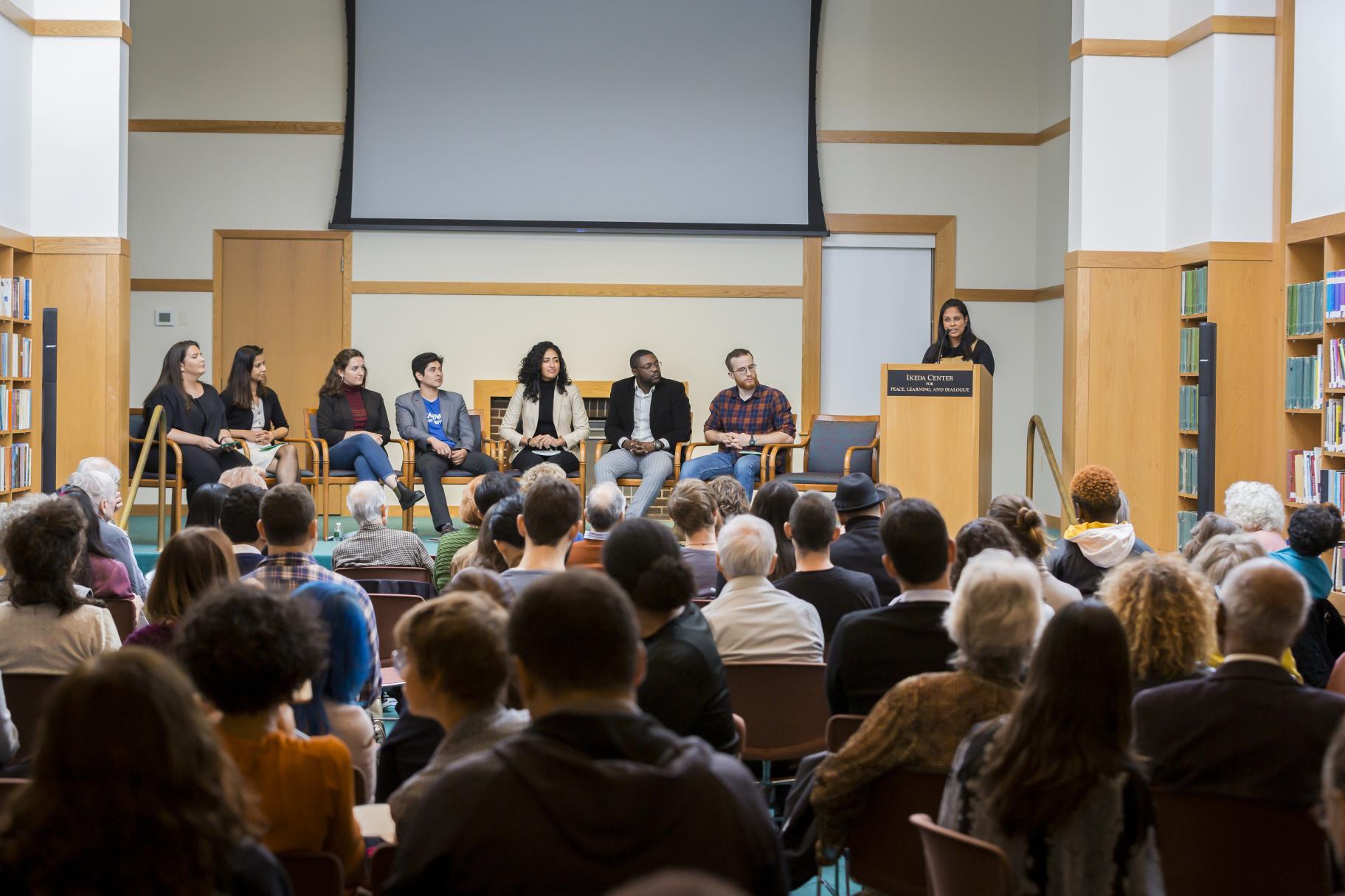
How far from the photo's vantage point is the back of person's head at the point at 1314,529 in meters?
3.84

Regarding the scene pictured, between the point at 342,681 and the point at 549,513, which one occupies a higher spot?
the point at 549,513

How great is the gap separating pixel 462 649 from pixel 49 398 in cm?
545

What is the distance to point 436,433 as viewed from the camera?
8.15 m

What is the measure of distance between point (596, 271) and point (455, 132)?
138 centimetres

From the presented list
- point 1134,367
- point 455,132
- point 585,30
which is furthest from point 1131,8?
point 455,132

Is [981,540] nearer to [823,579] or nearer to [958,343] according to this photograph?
[823,579]

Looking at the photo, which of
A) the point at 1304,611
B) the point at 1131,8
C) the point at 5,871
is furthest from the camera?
the point at 1131,8

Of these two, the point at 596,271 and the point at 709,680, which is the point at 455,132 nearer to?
the point at 596,271

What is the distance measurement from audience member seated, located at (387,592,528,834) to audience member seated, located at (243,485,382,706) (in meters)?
1.13

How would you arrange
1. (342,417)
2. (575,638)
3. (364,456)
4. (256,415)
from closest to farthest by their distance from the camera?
1. (575,638)
2. (364,456)
3. (256,415)
4. (342,417)

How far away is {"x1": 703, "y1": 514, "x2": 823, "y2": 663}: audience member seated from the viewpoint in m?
3.22

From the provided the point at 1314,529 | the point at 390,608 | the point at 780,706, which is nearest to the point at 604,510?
the point at 390,608

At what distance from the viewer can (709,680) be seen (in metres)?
2.54

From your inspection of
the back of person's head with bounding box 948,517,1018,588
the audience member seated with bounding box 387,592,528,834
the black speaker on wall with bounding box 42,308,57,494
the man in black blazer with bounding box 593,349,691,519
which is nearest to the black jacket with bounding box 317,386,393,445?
the man in black blazer with bounding box 593,349,691,519
